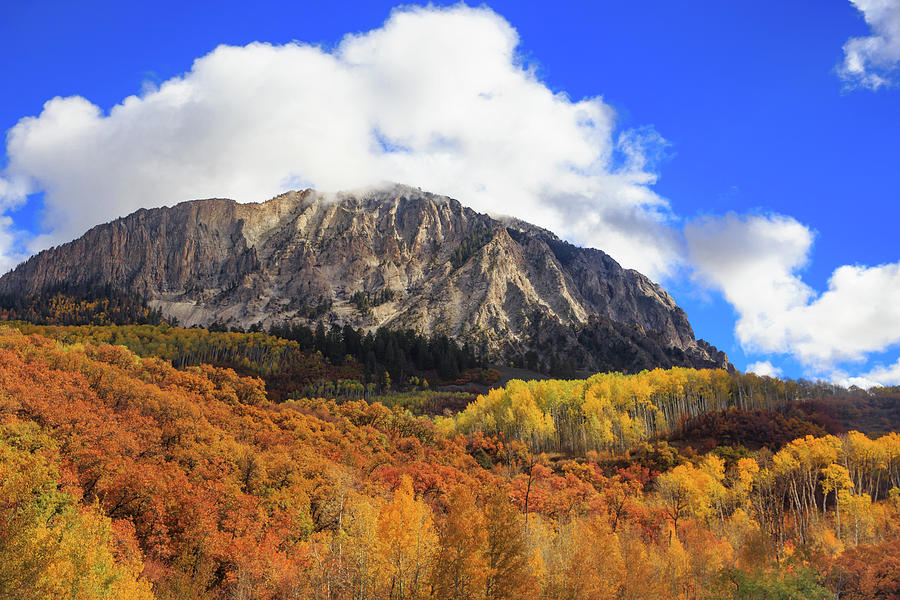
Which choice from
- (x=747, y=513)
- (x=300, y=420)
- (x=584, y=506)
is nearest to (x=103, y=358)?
(x=300, y=420)

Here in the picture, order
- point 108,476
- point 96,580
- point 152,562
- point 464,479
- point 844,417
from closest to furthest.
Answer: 1. point 96,580
2. point 152,562
3. point 108,476
4. point 464,479
5. point 844,417

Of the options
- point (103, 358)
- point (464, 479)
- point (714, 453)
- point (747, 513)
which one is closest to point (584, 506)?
point (464, 479)

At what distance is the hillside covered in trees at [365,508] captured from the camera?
124 ft

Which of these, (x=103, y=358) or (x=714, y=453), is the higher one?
(x=103, y=358)

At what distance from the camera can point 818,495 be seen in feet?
272

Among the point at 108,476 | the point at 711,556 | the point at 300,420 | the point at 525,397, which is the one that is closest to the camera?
the point at 108,476

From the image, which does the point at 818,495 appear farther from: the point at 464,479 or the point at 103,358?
the point at 103,358

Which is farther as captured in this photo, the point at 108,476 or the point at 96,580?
the point at 108,476

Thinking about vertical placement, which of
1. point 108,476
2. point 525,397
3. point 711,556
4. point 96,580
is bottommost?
point 711,556

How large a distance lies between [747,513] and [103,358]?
107 meters

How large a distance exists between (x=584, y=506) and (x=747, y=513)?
75.8 ft

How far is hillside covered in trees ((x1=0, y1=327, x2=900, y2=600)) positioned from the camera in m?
37.8

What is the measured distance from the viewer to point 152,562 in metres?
45.9

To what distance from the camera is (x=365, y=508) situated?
5278 cm
